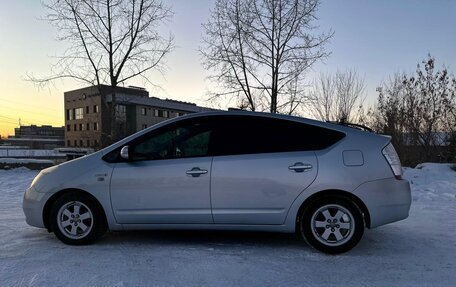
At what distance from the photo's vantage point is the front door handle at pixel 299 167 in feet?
16.1

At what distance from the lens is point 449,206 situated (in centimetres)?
830

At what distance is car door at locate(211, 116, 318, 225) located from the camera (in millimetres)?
4926

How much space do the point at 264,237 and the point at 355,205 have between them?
4.50ft

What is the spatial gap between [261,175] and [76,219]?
7.56ft

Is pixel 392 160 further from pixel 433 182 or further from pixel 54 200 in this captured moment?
pixel 433 182

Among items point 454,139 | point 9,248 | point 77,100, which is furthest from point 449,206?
point 77,100

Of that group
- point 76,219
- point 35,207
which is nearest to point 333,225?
point 76,219

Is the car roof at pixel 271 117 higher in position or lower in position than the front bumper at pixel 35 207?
higher

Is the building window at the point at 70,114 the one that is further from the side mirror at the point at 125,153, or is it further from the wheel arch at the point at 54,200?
the side mirror at the point at 125,153

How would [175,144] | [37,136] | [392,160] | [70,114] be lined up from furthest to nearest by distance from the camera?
[37,136] → [70,114] → [175,144] → [392,160]

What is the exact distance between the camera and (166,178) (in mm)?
5102

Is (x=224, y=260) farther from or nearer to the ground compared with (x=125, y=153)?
nearer to the ground

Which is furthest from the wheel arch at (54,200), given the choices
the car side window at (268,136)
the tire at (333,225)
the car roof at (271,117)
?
the tire at (333,225)

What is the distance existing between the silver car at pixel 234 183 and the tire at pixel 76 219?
1cm
